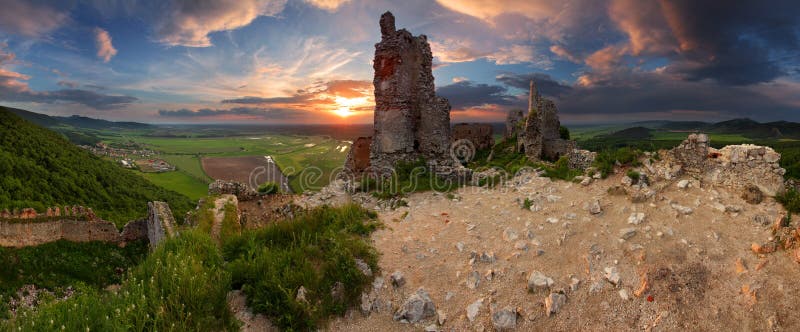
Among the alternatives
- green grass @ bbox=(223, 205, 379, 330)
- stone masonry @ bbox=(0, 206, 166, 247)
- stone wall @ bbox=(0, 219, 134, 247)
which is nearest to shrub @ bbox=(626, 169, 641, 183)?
green grass @ bbox=(223, 205, 379, 330)

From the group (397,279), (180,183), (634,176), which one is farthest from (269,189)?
(180,183)

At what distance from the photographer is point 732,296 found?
3.88 metres

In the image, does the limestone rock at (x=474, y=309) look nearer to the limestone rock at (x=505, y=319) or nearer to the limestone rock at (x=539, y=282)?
the limestone rock at (x=505, y=319)

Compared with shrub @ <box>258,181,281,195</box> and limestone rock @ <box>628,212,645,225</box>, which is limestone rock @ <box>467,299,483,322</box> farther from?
shrub @ <box>258,181,281,195</box>

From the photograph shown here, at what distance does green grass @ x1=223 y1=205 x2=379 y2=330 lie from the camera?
422 centimetres

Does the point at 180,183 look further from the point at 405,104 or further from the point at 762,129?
the point at 762,129

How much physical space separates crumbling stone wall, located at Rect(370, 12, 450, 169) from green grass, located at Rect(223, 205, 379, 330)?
7.18m

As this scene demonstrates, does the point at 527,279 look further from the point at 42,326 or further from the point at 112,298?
the point at 42,326

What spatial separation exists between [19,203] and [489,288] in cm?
3446

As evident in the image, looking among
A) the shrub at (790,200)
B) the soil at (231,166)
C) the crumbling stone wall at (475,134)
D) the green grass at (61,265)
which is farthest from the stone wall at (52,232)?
the crumbling stone wall at (475,134)

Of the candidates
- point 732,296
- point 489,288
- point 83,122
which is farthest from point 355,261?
point 83,122

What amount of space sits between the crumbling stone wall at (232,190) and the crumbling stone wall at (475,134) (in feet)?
91.7

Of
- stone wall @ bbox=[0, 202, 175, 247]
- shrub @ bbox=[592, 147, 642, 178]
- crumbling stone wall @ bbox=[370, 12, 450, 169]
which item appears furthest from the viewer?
stone wall @ bbox=[0, 202, 175, 247]

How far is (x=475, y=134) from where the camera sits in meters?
38.4
